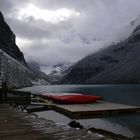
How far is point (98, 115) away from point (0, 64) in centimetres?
15090

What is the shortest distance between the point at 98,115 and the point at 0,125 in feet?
34.0

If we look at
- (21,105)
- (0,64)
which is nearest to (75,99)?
(21,105)

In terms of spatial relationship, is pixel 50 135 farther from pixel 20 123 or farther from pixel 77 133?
pixel 20 123

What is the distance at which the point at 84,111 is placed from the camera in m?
23.7

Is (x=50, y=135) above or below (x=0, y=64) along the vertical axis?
below

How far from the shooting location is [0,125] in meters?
16.0

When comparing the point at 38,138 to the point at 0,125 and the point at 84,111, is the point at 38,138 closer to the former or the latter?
the point at 0,125

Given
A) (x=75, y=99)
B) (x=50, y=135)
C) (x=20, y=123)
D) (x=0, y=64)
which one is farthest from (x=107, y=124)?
(x=0, y=64)

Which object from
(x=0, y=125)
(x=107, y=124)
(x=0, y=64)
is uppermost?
(x=0, y=64)

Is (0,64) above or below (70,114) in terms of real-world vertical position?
above

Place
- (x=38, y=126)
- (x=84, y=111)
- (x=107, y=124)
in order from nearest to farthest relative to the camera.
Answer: (x=38, y=126) < (x=84, y=111) < (x=107, y=124)

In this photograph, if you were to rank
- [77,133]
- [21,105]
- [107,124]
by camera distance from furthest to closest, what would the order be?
1. [107,124]
2. [21,105]
3. [77,133]

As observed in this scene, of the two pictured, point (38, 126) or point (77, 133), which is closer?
point (77, 133)

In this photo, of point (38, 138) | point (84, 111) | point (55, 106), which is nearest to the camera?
point (38, 138)
